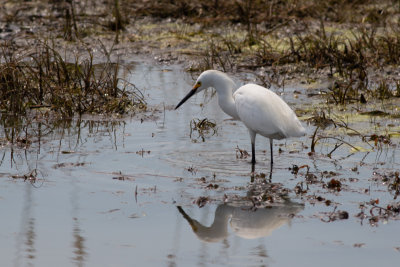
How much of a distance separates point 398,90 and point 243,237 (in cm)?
453

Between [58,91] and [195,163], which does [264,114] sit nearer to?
[195,163]

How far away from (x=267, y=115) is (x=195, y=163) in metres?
0.71

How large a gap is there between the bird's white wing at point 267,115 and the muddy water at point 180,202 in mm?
314

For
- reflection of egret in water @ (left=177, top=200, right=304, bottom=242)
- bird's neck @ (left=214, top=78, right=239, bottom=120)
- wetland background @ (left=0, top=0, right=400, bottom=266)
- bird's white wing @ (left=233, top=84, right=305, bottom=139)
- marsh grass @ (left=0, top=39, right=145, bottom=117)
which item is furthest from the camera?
marsh grass @ (left=0, top=39, right=145, bottom=117)

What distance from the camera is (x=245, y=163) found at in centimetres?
620

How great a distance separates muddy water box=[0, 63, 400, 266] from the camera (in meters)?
4.13

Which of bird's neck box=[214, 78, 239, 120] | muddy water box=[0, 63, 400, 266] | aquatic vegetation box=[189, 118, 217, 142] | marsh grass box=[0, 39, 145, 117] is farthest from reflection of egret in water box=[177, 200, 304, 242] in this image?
marsh grass box=[0, 39, 145, 117]

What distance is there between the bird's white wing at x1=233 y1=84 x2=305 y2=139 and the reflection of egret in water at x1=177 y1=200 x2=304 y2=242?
38.8 inches

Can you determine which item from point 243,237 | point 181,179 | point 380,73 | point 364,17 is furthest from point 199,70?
point 243,237

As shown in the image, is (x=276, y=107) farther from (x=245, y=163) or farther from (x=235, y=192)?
(x=235, y=192)

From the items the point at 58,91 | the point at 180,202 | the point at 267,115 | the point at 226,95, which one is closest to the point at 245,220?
the point at 180,202

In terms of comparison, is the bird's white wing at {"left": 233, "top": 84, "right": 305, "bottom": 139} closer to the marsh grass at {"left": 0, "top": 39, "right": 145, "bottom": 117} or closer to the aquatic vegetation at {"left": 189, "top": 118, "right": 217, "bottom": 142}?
the aquatic vegetation at {"left": 189, "top": 118, "right": 217, "bottom": 142}

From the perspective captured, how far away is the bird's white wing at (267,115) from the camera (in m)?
5.89

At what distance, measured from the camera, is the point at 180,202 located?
5035 mm
